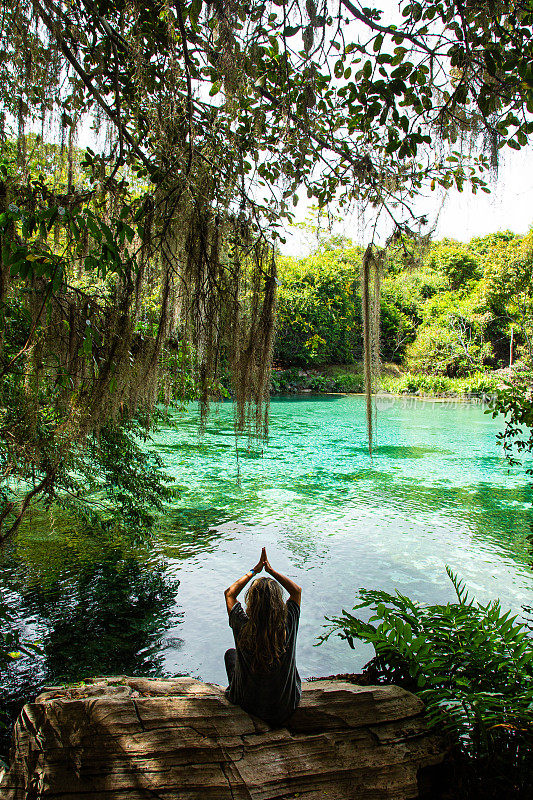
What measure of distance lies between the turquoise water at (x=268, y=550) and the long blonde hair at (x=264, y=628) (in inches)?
31.7

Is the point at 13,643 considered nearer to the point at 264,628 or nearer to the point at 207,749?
the point at 207,749

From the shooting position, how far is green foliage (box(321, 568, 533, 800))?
204 centimetres

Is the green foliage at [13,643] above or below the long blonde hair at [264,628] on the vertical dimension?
below

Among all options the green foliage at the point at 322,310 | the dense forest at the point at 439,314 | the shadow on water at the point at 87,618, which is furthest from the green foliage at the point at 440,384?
the shadow on water at the point at 87,618

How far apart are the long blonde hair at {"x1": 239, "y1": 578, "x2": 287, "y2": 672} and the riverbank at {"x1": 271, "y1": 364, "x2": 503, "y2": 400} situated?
19963 millimetres

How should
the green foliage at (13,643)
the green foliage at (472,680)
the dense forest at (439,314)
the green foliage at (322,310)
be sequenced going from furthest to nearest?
the green foliage at (322,310)
the dense forest at (439,314)
the green foliage at (13,643)
the green foliage at (472,680)

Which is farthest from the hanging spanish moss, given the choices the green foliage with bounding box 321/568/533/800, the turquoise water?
the green foliage with bounding box 321/568/533/800

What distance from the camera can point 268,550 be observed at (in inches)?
258

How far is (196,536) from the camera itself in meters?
6.74

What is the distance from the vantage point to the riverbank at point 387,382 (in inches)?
894

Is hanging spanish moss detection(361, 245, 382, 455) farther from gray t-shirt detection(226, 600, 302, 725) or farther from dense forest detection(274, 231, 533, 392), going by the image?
dense forest detection(274, 231, 533, 392)

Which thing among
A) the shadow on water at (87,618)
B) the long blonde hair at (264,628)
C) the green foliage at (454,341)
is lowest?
the shadow on water at (87,618)

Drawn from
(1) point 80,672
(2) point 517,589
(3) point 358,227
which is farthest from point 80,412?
(2) point 517,589

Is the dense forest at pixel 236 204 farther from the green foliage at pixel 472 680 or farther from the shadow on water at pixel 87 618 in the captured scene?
the shadow on water at pixel 87 618
